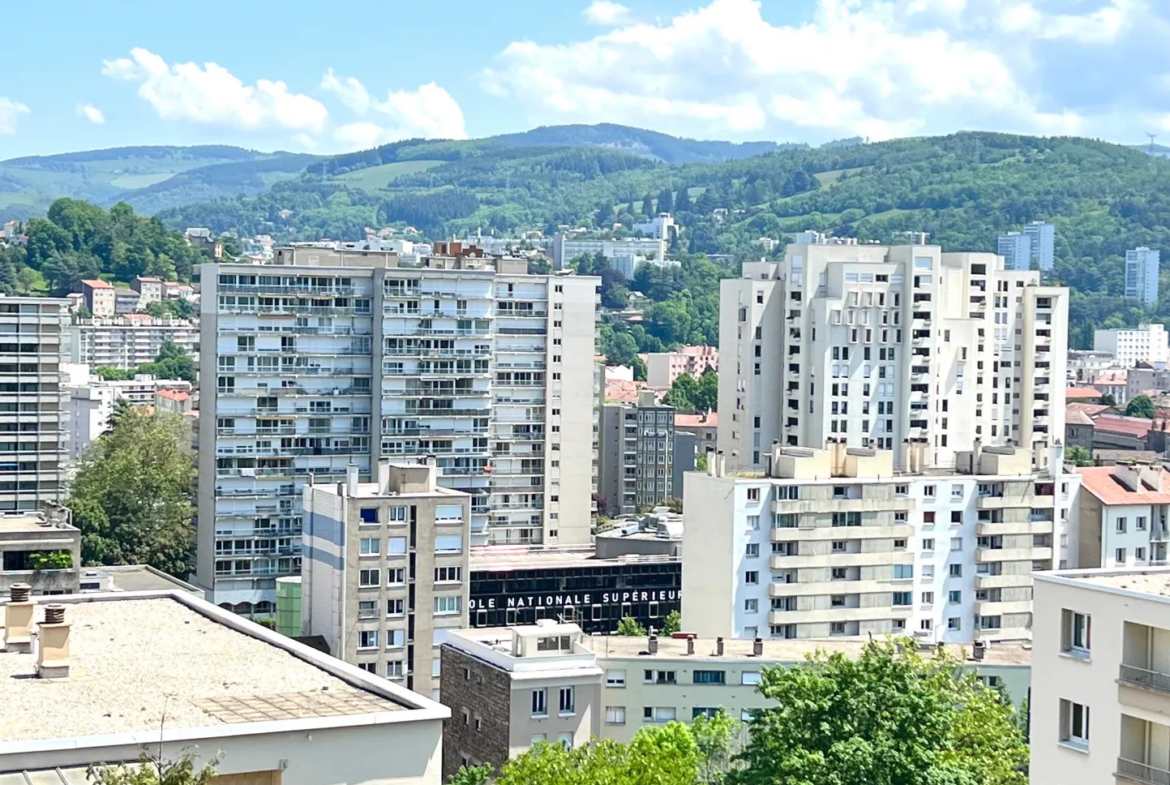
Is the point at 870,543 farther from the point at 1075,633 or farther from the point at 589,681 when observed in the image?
the point at 1075,633

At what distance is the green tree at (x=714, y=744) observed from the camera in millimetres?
39312

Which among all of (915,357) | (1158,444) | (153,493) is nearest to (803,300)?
(915,357)

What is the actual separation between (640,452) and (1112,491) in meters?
43.0

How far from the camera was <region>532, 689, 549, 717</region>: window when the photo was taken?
134ft

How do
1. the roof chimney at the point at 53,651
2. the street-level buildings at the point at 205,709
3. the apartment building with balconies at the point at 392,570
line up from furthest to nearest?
the apartment building with balconies at the point at 392,570, the roof chimney at the point at 53,651, the street-level buildings at the point at 205,709

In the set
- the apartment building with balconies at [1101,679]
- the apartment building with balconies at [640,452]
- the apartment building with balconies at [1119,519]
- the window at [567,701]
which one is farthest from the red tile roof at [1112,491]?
the apartment building with balconies at [640,452]

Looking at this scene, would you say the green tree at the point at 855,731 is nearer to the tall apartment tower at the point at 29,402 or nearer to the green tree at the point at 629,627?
the green tree at the point at 629,627

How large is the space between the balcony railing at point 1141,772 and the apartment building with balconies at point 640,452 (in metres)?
77.1

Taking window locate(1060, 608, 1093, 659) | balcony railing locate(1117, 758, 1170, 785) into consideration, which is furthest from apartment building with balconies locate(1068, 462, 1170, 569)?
balcony railing locate(1117, 758, 1170, 785)

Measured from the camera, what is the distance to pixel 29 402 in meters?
66.9

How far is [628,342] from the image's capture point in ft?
599

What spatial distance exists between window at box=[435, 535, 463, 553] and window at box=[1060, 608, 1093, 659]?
28.0 meters

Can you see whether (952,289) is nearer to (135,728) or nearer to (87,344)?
(135,728)

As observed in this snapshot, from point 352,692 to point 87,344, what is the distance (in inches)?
5543
